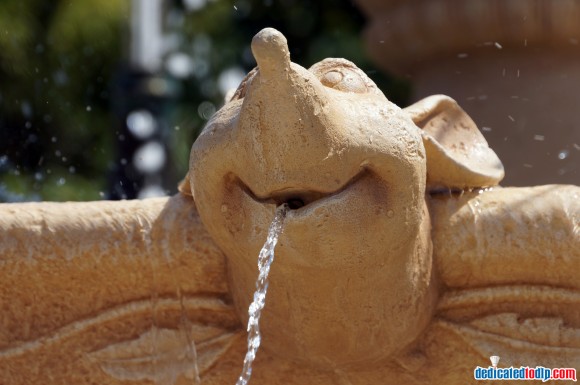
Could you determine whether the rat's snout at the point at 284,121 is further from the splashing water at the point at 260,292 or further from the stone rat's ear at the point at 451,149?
the stone rat's ear at the point at 451,149

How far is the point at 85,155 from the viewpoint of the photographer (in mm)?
8539

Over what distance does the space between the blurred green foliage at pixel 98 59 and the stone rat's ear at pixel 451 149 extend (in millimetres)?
5930

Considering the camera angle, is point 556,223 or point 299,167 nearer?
point 299,167

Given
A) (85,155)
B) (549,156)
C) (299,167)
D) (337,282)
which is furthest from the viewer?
(85,155)

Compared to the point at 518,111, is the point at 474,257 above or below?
above

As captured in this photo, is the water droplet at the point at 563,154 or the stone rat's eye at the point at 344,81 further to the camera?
the water droplet at the point at 563,154

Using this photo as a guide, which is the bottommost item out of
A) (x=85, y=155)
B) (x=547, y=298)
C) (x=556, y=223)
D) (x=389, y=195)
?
(x=85, y=155)

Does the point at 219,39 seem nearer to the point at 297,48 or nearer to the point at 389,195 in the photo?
the point at 297,48

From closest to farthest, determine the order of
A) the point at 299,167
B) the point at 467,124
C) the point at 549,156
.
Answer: the point at 299,167, the point at 467,124, the point at 549,156

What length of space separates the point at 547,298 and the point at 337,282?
1.36 feet

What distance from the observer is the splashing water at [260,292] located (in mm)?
1745

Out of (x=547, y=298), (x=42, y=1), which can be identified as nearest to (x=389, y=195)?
(x=547, y=298)

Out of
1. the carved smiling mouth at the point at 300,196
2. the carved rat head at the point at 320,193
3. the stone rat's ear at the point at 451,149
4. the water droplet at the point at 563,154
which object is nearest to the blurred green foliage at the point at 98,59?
the water droplet at the point at 563,154

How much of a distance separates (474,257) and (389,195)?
31cm
